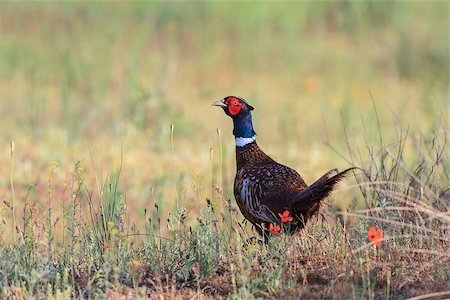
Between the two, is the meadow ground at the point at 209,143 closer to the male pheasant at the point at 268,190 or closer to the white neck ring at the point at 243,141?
the male pheasant at the point at 268,190

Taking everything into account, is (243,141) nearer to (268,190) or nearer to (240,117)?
(240,117)

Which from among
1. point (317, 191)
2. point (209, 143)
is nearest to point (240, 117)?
point (317, 191)

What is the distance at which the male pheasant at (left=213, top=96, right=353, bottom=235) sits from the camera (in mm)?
5008

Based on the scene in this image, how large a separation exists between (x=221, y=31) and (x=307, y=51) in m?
1.43

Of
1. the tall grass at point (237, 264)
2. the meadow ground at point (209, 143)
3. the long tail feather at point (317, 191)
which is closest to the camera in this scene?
the tall grass at point (237, 264)

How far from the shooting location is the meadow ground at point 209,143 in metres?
4.32

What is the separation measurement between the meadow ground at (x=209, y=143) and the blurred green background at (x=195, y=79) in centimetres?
3

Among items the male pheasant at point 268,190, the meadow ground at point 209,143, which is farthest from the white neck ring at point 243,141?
the meadow ground at point 209,143

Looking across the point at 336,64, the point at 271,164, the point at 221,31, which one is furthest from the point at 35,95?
the point at 271,164

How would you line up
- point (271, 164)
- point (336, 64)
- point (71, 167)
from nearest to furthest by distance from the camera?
1. point (271, 164)
2. point (71, 167)
3. point (336, 64)

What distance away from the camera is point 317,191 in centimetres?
479

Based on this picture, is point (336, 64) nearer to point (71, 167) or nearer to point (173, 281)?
point (71, 167)

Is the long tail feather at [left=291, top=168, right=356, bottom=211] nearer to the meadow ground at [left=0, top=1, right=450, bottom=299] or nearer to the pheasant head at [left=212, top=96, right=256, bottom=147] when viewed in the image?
the meadow ground at [left=0, top=1, right=450, bottom=299]

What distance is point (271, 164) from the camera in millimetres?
5562
